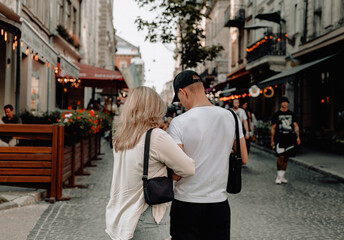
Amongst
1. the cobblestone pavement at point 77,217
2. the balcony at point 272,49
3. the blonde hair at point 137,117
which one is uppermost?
the balcony at point 272,49

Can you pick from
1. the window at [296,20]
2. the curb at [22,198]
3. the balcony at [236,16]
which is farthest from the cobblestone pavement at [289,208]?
the balcony at [236,16]

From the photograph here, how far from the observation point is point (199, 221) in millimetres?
2668

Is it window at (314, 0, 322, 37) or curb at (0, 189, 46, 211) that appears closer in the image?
curb at (0, 189, 46, 211)

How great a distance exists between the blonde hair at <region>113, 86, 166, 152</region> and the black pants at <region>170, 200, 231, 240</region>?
21.3 inches

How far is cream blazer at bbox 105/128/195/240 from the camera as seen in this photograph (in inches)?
97.0

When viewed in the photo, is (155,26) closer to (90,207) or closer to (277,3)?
(277,3)

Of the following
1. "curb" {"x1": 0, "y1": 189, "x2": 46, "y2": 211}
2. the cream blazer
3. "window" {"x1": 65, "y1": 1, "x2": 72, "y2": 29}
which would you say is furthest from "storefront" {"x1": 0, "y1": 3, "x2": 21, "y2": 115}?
the cream blazer

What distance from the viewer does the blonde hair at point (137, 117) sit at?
251 cm

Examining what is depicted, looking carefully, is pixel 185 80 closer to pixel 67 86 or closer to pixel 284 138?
pixel 284 138

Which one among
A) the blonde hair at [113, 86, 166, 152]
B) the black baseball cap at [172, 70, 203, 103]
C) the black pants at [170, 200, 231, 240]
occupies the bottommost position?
the black pants at [170, 200, 231, 240]

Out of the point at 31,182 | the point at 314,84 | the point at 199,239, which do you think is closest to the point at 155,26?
the point at 314,84

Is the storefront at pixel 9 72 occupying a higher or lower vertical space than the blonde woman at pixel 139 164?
higher

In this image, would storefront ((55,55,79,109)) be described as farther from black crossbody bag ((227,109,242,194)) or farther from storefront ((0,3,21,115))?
black crossbody bag ((227,109,242,194))

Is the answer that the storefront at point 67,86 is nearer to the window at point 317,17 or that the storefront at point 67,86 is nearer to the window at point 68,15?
the window at point 68,15
